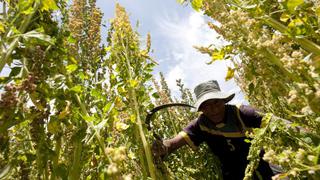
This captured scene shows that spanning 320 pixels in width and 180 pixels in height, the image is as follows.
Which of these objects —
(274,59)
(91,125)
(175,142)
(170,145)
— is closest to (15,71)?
(91,125)

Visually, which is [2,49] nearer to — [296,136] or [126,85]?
[126,85]

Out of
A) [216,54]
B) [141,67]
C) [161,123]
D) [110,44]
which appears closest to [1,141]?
[216,54]

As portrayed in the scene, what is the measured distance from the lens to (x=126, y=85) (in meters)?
1.98

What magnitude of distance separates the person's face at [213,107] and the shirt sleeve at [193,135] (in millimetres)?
205

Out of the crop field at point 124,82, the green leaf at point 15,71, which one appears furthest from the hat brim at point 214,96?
the green leaf at point 15,71

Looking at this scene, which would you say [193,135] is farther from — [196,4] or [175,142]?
[196,4]

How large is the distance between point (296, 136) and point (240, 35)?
0.36 metres

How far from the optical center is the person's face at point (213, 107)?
2.86 m

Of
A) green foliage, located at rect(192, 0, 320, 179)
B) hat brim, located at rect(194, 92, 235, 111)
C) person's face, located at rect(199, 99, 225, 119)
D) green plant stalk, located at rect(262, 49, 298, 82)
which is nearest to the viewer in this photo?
green foliage, located at rect(192, 0, 320, 179)

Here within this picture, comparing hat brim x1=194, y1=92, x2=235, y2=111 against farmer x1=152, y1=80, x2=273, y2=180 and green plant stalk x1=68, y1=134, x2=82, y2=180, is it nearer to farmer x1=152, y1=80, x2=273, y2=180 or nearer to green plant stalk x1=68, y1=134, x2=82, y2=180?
farmer x1=152, y1=80, x2=273, y2=180

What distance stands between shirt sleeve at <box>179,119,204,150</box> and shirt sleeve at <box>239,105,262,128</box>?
45 cm

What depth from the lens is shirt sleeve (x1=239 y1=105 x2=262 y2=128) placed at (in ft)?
8.63

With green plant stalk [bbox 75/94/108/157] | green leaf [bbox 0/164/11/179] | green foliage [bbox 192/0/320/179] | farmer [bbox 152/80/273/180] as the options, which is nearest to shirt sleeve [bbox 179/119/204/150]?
farmer [bbox 152/80/273/180]

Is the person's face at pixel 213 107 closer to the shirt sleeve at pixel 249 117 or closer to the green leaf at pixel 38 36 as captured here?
the shirt sleeve at pixel 249 117
